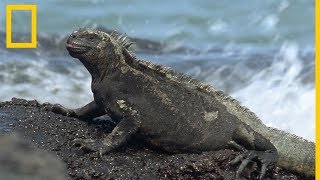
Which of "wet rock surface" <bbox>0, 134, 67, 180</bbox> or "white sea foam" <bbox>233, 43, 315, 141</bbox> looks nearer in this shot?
"wet rock surface" <bbox>0, 134, 67, 180</bbox>

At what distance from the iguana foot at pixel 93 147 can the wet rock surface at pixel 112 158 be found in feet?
0.13

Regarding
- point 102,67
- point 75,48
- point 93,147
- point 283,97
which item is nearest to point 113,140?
point 93,147

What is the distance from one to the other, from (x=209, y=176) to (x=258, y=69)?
53.1 feet

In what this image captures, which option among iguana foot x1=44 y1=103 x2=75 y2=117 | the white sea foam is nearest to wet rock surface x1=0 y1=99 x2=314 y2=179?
iguana foot x1=44 y1=103 x2=75 y2=117

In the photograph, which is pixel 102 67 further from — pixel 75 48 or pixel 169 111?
pixel 169 111

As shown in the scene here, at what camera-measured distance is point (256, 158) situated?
276 inches

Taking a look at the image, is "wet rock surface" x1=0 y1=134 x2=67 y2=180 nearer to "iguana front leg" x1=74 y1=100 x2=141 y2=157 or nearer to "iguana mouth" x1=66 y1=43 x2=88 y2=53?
"iguana front leg" x1=74 y1=100 x2=141 y2=157

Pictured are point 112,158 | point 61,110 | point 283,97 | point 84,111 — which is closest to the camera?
point 112,158

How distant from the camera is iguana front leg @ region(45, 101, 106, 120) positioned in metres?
7.62

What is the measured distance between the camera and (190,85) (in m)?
7.27

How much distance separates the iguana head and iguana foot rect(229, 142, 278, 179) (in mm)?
1343

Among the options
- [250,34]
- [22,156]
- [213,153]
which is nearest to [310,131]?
[250,34]

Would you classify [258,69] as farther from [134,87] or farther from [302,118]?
[134,87]

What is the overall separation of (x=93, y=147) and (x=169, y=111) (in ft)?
2.51
